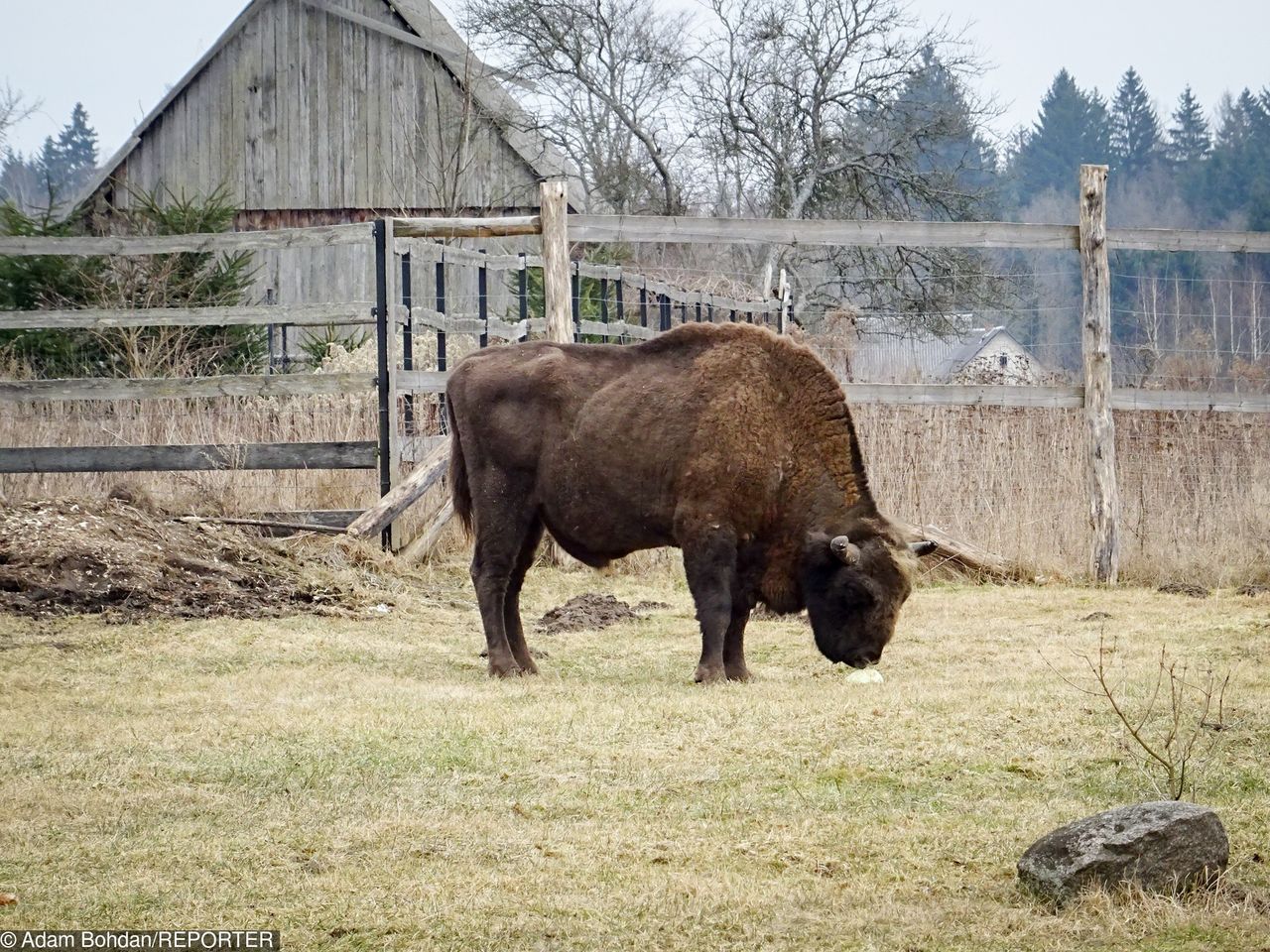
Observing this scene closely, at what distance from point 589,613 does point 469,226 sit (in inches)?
162

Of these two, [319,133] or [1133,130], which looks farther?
[1133,130]

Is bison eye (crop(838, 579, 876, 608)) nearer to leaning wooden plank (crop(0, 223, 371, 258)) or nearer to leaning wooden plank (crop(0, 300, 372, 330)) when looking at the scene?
leaning wooden plank (crop(0, 300, 372, 330))

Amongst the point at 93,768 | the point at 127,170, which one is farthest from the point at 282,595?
the point at 127,170

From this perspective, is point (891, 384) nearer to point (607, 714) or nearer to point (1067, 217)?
point (607, 714)

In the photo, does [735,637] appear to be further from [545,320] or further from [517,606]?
[545,320]

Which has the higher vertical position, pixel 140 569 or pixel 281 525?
pixel 281 525

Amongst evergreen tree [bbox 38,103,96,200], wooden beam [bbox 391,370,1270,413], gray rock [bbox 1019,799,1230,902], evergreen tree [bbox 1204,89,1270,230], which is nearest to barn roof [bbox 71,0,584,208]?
wooden beam [bbox 391,370,1270,413]

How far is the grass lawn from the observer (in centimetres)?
421

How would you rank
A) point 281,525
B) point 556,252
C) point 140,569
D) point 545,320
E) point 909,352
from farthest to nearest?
point 909,352
point 545,320
point 556,252
point 281,525
point 140,569

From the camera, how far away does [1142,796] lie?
550cm

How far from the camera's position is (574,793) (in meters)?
5.66

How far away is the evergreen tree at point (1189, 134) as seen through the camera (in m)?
77.8

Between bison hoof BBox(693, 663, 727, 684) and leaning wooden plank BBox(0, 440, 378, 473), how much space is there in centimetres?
548

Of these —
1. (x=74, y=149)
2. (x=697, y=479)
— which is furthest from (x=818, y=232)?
(x=74, y=149)
